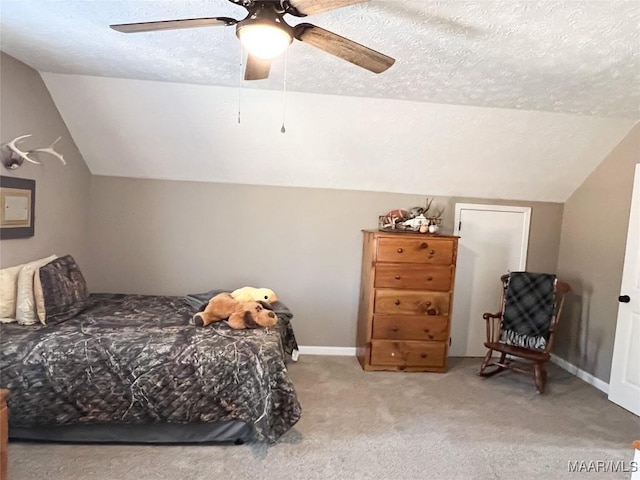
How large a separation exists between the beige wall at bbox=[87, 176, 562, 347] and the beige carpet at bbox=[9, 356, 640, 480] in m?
0.73

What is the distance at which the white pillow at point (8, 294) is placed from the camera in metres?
2.62

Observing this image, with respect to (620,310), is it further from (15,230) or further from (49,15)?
(15,230)

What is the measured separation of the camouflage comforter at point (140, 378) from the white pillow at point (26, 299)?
7 cm

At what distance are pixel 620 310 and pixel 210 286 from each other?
11.1 ft

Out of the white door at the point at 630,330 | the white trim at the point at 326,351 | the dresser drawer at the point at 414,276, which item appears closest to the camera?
the white door at the point at 630,330

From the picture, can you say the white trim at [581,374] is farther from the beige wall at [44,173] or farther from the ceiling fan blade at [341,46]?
the beige wall at [44,173]

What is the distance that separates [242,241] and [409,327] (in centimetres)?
166

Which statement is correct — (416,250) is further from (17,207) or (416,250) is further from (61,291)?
(17,207)

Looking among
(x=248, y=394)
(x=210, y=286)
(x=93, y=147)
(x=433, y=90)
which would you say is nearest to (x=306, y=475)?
(x=248, y=394)

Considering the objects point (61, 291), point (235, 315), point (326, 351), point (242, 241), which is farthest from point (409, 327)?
point (61, 291)

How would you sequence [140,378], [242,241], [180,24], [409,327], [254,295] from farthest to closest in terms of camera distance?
[242,241] < [409,327] < [254,295] < [140,378] < [180,24]

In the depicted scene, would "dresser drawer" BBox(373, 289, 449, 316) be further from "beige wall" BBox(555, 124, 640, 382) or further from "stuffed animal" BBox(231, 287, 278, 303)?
"beige wall" BBox(555, 124, 640, 382)

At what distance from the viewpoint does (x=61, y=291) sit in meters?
2.87

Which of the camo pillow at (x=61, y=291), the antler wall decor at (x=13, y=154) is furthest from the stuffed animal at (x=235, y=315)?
the antler wall decor at (x=13, y=154)
